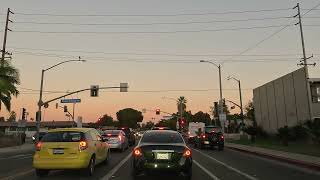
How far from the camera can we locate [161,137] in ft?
45.8

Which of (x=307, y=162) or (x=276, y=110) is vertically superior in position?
(x=276, y=110)

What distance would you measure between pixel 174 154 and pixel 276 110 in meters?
37.7

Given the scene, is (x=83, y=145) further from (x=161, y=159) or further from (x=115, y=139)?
(x=115, y=139)

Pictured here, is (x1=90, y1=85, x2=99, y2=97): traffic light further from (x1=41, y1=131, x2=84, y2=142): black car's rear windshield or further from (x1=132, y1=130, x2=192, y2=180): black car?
(x1=132, y1=130, x2=192, y2=180): black car

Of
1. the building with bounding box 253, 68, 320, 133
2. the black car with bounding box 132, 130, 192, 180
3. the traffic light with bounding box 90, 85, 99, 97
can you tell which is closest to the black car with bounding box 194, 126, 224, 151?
the building with bounding box 253, 68, 320, 133

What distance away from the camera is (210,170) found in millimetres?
17500

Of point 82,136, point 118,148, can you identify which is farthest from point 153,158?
point 118,148

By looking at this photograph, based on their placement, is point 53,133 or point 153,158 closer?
point 153,158

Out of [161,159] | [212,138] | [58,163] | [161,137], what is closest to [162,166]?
[161,159]

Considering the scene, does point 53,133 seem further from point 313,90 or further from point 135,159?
point 313,90

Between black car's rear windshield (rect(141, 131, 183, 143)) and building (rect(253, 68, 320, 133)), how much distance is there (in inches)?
1076

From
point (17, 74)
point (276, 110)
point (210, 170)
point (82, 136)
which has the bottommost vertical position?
point (210, 170)

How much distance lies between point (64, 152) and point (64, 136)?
0.71 m

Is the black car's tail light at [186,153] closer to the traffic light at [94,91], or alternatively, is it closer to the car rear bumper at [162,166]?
the car rear bumper at [162,166]
